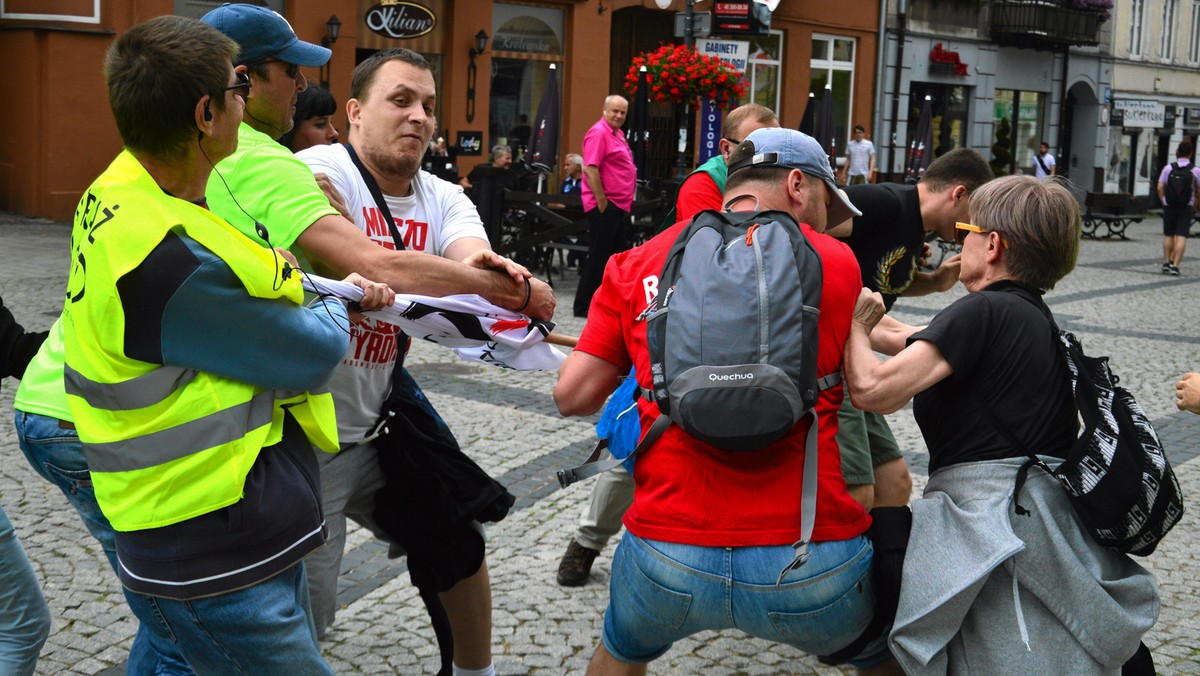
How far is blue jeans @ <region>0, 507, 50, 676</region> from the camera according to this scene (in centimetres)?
297

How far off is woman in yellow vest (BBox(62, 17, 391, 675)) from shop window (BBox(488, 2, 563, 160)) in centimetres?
2135

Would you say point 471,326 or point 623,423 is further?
point 471,326

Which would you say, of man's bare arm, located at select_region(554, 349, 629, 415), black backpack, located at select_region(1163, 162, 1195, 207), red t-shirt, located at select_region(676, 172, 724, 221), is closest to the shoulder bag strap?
man's bare arm, located at select_region(554, 349, 629, 415)

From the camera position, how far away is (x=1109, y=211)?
84.5 ft

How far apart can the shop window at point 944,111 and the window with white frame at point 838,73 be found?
2.00 meters

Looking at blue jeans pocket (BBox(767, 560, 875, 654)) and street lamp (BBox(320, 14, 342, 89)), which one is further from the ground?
street lamp (BBox(320, 14, 342, 89))

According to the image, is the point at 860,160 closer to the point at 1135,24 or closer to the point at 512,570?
the point at 1135,24

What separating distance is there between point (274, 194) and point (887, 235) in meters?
2.34

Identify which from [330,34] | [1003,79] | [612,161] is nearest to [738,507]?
[612,161]

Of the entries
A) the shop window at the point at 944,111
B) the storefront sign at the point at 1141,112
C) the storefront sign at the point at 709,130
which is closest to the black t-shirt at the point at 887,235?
the storefront sign at the point at 709,130

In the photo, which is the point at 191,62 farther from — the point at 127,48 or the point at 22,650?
the point at 22,650

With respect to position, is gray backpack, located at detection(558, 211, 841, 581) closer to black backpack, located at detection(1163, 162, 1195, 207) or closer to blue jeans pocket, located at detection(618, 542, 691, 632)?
blue jeans pocket, located at detection(618, 542, 691, 632)

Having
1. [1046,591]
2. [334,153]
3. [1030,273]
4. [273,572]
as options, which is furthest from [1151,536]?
[334,153]

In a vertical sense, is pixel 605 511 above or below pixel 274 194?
below
